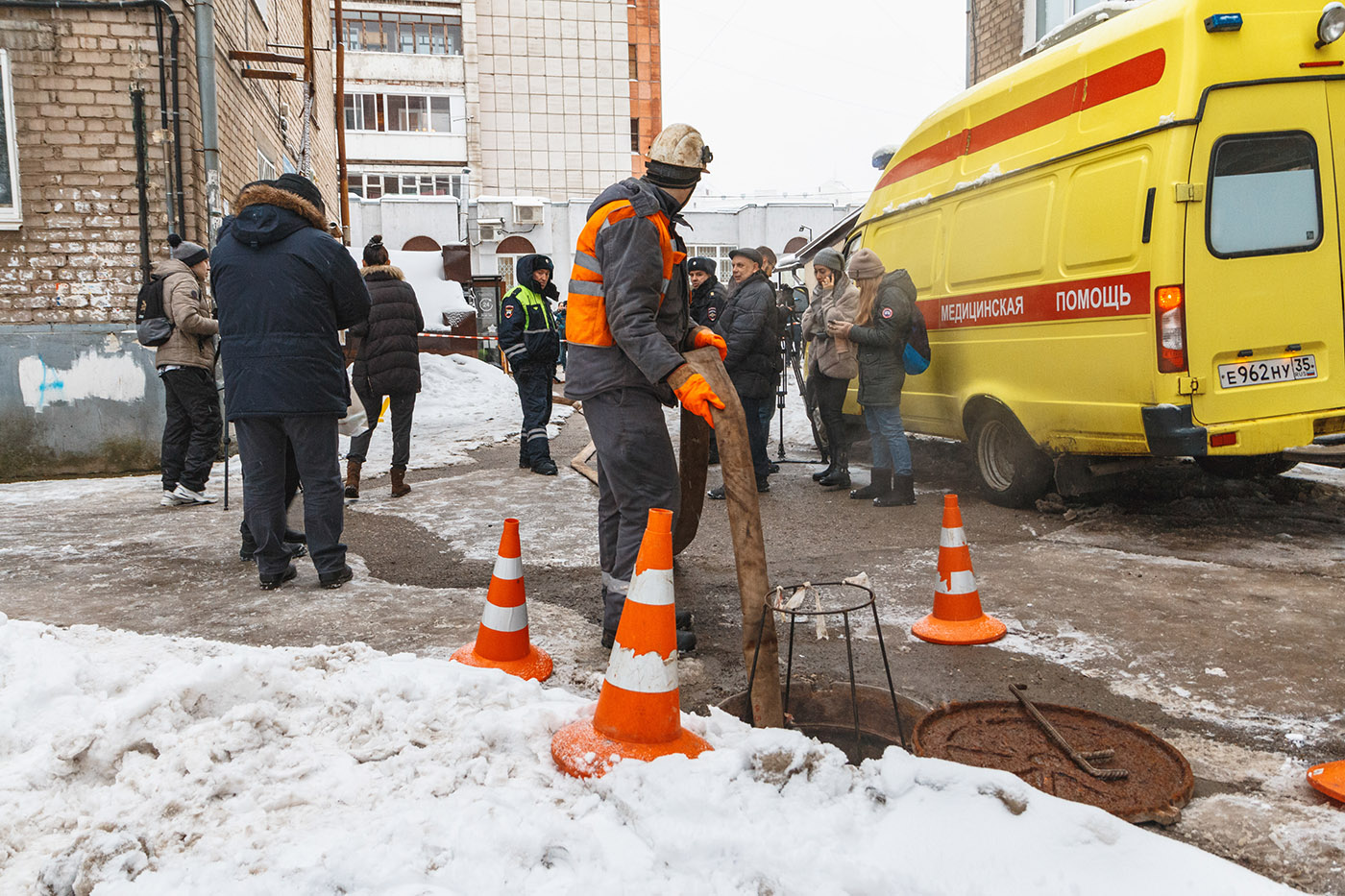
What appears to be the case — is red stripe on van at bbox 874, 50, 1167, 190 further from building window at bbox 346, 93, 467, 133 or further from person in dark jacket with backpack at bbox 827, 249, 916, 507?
building window at bbox 346, 93, 467, 133

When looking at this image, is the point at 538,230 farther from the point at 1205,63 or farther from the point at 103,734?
the point at 103,734

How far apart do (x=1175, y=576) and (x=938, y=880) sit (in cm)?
355

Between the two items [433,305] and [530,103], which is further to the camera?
[530,103]

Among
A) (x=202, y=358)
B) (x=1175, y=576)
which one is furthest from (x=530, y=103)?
(x=1175, y=576)

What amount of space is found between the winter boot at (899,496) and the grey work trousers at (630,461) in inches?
144

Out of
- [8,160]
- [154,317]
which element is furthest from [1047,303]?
[8,160]

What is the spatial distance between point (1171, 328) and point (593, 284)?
11.0 feet

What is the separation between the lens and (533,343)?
8.74 m

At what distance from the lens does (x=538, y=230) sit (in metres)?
37.7

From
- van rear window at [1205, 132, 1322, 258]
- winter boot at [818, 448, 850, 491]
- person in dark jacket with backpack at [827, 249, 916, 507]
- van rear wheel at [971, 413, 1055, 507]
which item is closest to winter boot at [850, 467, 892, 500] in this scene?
person in dark jacket with backpack at [827, 249, 916, 507]

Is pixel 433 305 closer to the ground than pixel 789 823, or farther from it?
farther from it

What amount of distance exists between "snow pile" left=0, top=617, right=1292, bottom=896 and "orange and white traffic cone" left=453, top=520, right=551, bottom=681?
72 centimetres

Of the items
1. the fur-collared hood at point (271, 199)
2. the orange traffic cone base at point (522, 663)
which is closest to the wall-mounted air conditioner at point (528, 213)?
the fur-collared hood at point (271, 199)

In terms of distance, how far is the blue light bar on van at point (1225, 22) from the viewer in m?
5.21
